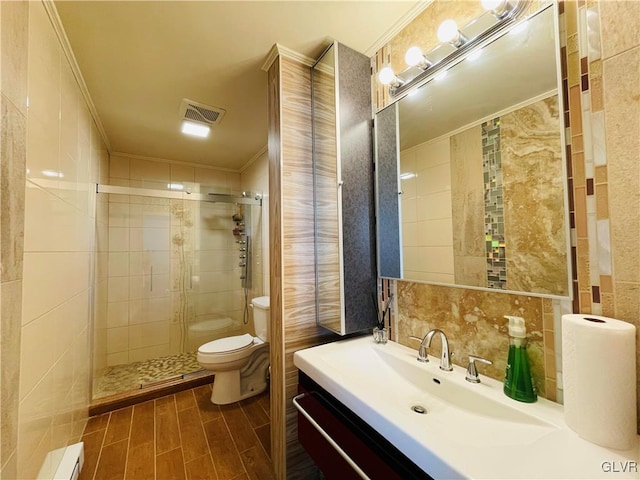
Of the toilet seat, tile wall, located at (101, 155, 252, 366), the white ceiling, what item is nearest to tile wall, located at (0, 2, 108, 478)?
the white ceiling

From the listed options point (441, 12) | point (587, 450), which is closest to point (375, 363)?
point (587, 450)

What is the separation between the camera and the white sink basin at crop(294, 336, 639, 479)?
55cm

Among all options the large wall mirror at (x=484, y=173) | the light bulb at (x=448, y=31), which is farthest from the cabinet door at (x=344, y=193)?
the light bulb at (x=448, y=31)

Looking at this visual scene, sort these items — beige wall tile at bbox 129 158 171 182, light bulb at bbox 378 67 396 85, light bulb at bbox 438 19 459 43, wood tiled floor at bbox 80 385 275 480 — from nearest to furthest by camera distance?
1. light bulb at bbox 438 19 459 43
2. light bulb at bbox 378 67 396 85
3. wood tiled floor at bbox 80 385 275 480
4. beige wall tile at bbox 129 158 171 182

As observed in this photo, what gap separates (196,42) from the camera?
1306mm

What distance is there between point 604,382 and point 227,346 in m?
2.24

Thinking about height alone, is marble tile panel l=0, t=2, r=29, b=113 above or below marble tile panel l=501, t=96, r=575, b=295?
above

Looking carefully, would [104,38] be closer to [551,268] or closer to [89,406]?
[551,268]

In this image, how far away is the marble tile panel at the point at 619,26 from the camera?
2.07 ft

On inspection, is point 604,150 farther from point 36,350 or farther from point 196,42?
point 36,350

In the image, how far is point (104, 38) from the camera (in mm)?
1270

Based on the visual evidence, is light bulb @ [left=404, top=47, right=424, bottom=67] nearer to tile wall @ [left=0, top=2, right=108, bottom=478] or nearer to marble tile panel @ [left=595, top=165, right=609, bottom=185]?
marble tile panel @ [left=595, top=165, right=609, bottom=185]

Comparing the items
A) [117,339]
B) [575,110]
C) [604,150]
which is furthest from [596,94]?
[117,339]

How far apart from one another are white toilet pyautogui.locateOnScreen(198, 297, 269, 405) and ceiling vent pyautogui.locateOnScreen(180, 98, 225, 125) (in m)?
1.56
